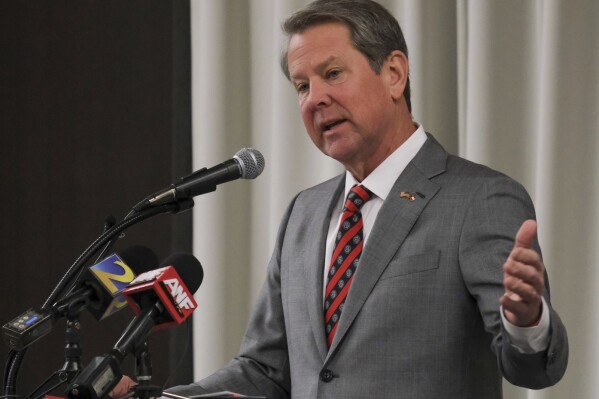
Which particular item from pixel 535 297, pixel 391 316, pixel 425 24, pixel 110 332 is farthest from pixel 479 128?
pixel 110 332

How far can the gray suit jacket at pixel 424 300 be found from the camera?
2.15m

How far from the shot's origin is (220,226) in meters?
3.77

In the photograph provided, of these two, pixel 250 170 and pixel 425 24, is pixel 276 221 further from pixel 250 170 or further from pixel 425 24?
pixel 250 170

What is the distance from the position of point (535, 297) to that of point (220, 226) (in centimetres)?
214

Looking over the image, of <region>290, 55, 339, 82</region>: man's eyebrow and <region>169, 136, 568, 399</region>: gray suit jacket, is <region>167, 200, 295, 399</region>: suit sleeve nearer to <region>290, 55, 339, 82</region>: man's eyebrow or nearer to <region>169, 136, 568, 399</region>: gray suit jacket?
<region>169, 136, 568, 399</region>: gray suit jacket

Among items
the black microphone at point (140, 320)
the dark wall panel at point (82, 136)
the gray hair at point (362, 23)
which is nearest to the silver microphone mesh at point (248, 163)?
the black microphone at point (140, 320)

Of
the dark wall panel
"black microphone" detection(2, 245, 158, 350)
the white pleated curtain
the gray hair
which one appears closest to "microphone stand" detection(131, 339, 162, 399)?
"black microphone" detection(2, 245, 158, 350)


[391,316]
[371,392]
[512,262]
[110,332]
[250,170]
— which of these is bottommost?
[110,332]

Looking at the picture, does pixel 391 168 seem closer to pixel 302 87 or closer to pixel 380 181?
pixel 380 181

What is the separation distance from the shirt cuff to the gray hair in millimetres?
871

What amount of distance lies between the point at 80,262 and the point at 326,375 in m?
0.70

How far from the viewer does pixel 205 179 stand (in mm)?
1960

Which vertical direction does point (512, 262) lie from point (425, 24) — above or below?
below

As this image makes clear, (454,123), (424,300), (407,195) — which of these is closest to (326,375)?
(424,300)
